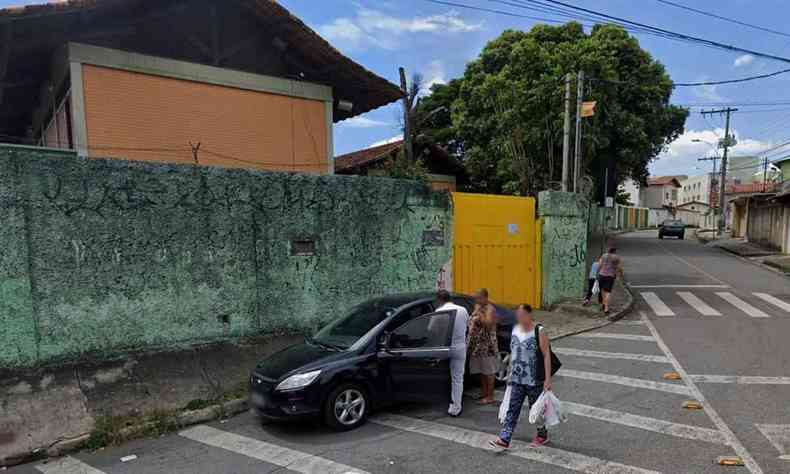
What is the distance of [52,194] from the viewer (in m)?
6.58

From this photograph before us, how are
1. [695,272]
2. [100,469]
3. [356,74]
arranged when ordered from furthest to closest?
[695,272], [356,74], [100,469]

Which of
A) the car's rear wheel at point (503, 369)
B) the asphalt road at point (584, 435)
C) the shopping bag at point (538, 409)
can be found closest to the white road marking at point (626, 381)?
the asphalt road at point (584, 435)

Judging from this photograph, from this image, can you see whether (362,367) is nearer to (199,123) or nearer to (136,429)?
(136,429)

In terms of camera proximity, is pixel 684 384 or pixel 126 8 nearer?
pixel 684 384

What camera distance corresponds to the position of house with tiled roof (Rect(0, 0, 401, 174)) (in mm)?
9148

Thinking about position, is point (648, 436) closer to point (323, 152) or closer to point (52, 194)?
point (52, 194)

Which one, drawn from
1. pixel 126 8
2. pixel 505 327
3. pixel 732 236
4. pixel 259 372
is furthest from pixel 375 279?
pixel 732 236

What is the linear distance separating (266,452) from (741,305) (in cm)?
1319

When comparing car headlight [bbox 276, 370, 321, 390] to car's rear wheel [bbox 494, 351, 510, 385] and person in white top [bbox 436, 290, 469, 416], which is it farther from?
car's rear wheel [bbox 494, 351, 510, 385]

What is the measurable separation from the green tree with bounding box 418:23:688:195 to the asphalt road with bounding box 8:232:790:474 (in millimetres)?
14265

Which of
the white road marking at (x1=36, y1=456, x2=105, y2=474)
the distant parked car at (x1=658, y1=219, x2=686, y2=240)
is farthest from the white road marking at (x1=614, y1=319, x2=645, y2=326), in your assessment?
the distant parked car at (x1=658, y1=219, x2=686, y2=240)

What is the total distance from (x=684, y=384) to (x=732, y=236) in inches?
1474

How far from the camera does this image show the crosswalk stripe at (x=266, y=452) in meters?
4.70

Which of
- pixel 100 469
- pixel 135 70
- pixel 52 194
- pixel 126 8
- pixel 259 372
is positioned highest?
pixel 126 8
